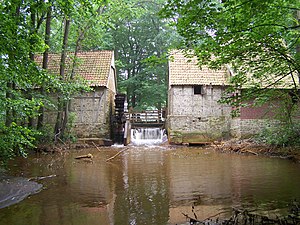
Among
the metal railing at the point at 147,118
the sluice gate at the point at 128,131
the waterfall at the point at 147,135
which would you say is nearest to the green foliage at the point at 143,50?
the metal railing at the point at 147,118

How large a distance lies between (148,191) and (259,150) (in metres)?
8.02

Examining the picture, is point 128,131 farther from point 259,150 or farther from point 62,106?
point 259,150

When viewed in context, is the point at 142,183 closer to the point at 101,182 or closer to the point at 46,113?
the point at 101,182

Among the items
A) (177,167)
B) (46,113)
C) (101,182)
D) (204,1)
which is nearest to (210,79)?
(177,167)

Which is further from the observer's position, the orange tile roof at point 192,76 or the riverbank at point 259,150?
the orange tile roof at point 192,76

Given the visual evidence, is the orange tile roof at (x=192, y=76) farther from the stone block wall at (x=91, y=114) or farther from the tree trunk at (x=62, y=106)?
the tree trunk at (x=62, y=106)

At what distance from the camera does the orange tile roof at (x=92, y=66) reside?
57.7ft

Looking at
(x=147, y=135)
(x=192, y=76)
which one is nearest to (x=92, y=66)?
(x=147, y=135)

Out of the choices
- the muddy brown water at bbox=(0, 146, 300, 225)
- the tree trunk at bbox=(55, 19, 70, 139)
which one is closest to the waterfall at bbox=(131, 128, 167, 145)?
the tree trunk at bbox=(55, 19, 70, 139)

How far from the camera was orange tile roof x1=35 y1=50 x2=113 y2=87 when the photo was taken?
1757 centimetres

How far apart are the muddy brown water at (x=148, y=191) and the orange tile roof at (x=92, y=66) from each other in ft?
29.1

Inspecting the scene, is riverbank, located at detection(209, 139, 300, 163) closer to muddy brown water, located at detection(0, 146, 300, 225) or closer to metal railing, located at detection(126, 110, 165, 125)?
muddy brown water, located at detection(0, 146, 300, 225)

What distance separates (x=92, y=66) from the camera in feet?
60.7

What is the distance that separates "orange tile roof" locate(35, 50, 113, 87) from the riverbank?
27.3 ft
